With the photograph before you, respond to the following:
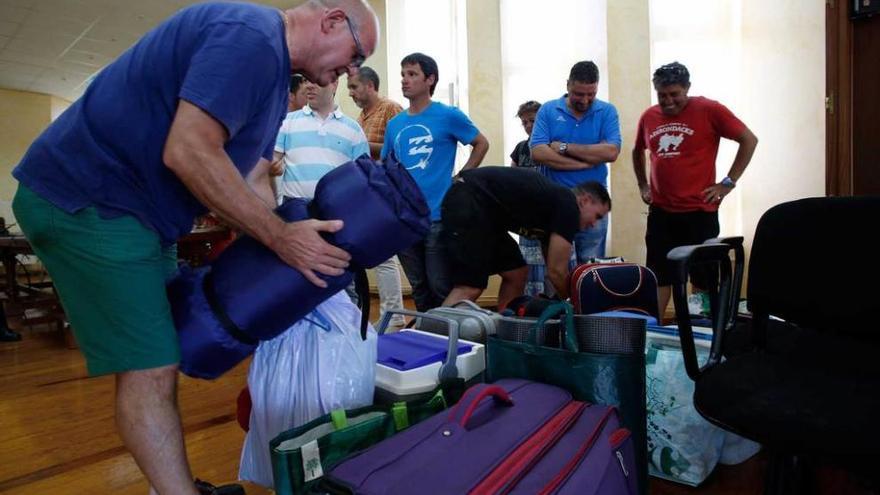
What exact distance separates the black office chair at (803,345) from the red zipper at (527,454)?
0.23m

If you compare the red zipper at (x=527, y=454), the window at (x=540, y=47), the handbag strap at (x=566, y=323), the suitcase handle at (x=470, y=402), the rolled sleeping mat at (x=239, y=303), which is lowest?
the red zipper at (x=527, y=454)

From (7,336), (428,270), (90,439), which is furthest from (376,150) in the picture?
(7,336)

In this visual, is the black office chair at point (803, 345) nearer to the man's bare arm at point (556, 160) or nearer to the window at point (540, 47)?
the man's bare arm at point (556, 160)

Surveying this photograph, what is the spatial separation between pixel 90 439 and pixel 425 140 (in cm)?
175

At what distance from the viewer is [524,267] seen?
2434 mm

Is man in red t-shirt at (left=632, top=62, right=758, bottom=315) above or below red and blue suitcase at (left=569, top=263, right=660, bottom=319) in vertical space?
above

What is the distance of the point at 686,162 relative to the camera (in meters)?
2.78

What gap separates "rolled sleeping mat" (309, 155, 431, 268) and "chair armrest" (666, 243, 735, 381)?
1.54 feet

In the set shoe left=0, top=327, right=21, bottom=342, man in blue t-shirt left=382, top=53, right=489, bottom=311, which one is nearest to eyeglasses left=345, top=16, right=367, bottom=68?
man in blue t-shirt left=382, top=53, right=489, bottom=311

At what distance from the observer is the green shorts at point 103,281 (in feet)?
3.25

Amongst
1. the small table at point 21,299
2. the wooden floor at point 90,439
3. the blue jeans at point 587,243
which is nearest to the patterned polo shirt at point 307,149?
the wooden floor at point 90,439

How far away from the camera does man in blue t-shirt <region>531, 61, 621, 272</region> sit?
287cm

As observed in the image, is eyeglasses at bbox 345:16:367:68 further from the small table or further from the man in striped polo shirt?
the small table

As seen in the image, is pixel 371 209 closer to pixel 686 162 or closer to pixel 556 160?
pixel 556 160
